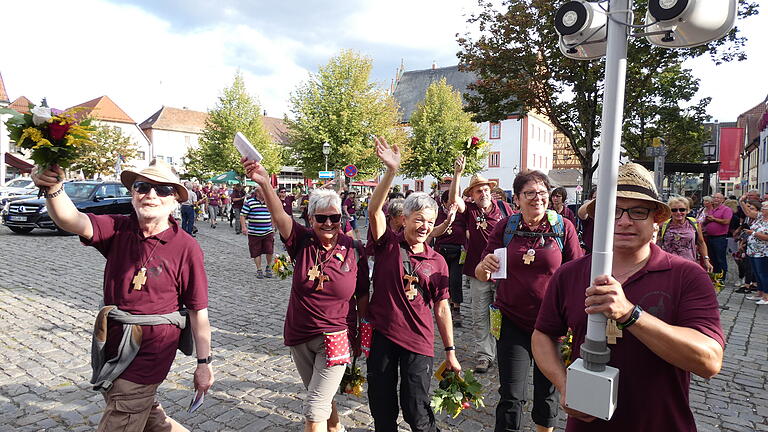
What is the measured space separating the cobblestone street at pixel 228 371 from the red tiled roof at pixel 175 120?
6489 cm

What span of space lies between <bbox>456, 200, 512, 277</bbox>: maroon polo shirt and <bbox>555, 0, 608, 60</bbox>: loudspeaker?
3.84 meters

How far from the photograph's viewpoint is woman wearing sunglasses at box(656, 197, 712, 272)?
7.21 m

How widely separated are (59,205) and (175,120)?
74.2 meters

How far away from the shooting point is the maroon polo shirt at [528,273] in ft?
11.5

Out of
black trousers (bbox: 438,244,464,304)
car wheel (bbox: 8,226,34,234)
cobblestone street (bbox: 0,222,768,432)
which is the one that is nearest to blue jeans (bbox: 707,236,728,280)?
cobblestone street (bbox: 0,222,768,432)

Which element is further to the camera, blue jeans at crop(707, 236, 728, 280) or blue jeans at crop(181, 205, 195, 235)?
blue jeans at crop(181, 205, 195, 235)

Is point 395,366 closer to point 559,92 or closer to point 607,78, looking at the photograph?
point 607,78

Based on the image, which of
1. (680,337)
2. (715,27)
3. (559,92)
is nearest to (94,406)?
(680,337)

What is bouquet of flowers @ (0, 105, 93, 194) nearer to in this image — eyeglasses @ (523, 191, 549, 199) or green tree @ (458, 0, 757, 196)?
eyeglasses @ (523, 191, 549, 199)

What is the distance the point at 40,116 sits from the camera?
2.40m

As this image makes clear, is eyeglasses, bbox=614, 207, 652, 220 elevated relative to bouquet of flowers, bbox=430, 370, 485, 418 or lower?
elevated

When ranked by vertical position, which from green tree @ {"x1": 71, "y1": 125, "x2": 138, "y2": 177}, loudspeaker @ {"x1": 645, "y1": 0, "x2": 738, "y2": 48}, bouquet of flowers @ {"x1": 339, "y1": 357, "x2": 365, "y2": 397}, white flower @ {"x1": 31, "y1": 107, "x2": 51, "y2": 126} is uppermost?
green tree @ {"x1": 71, "y1": 125, "x2": 138, "y2": 177}

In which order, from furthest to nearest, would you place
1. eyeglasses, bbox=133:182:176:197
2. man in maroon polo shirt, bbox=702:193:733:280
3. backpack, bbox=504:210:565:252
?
man in maroon polo shirt, bbox=702:193:733:280 → backpack, bbox=504:210:565:252 → eyeglasses, bbox=133:182:176:197

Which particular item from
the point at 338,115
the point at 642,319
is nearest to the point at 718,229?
the point at 642,319
